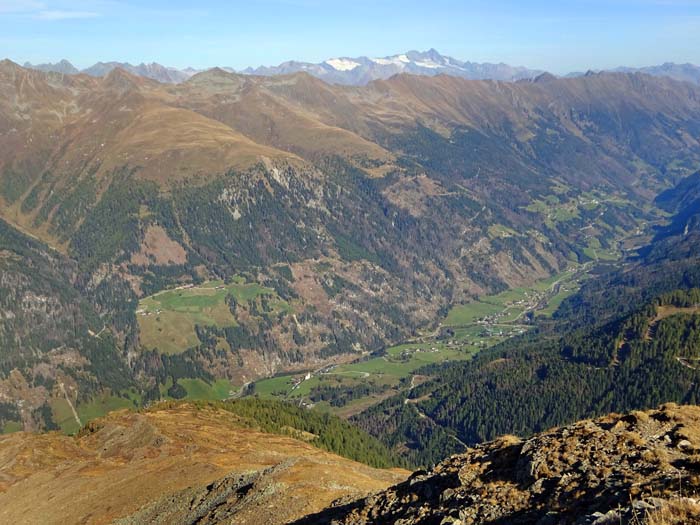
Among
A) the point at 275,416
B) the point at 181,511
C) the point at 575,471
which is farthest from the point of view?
the point at 275,416

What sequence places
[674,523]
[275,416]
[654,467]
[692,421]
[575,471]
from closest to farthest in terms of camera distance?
[674,523] < [654,467] < [575,471] < [692,421] < [275,416]

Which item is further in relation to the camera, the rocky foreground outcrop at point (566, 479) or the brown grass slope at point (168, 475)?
the brown grass slope at point (168, 475)

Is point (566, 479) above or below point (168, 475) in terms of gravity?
above

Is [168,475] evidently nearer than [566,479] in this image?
No

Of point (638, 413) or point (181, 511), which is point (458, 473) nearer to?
point (638, 413)

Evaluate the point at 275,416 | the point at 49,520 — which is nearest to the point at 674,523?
the point at 49,520

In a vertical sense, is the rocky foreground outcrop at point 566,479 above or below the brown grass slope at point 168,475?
above

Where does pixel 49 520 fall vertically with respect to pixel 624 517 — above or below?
below

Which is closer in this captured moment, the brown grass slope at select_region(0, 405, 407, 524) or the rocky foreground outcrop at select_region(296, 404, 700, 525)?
the rocky foreground outcrop at select_region(296, 404, 700, 525)
